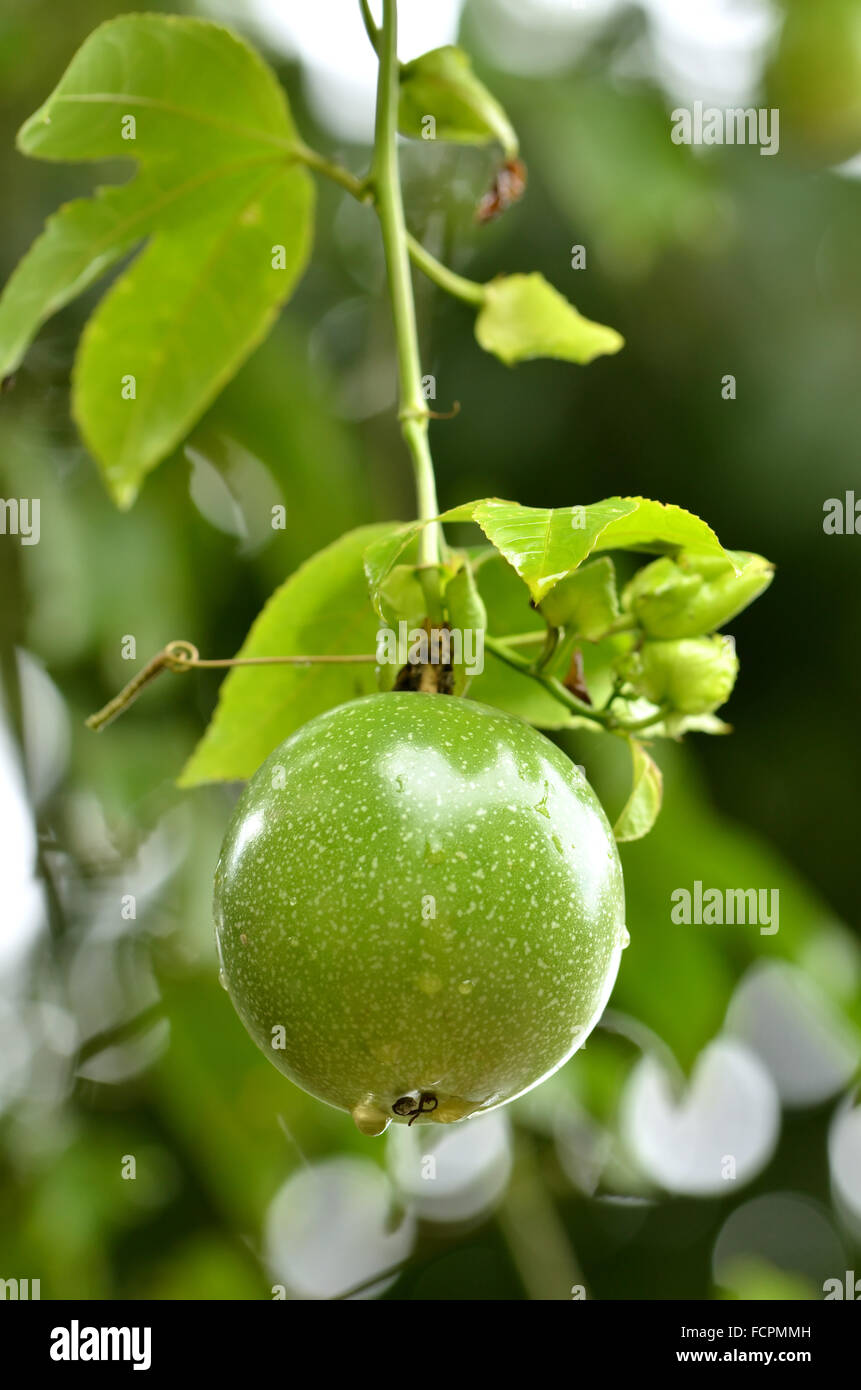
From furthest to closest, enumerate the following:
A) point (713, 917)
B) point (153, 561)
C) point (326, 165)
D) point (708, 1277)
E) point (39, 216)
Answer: point (708, 1277) < point (39, 216) < point (153, 561) < point (713, 917) < point (326, 165)

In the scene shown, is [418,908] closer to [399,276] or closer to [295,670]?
[295,670]

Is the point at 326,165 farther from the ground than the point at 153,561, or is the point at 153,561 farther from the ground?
the point at 326,165

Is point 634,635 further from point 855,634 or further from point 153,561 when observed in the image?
point 855,634

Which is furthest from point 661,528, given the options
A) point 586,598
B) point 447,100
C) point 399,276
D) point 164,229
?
point 164,229

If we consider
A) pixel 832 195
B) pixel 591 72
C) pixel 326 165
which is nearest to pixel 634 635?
pixel 326 165

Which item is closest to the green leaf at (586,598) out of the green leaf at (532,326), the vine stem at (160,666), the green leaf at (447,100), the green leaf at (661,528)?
the green leaf at (661,528)

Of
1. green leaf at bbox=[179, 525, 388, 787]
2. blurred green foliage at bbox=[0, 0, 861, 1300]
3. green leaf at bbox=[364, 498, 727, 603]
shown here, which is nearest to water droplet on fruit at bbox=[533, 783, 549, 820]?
green leaf at bbox=[364, 498, 727, 603]

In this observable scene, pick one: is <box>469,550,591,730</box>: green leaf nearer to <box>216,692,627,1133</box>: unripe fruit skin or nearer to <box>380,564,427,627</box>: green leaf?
<box>380,564,427,627</box>: green leaf
